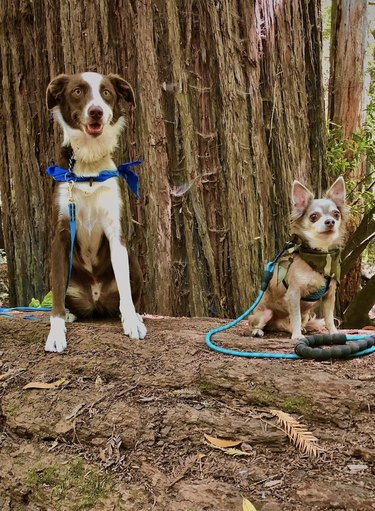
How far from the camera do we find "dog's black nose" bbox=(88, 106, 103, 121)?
3.09m

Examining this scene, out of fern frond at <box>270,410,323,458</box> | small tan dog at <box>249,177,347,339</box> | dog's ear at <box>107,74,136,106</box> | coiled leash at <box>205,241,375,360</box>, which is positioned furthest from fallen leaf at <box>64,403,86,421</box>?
dog's ear at <box>107,74,136,106</box>

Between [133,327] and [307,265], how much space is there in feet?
3.62

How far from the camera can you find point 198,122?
4.11m

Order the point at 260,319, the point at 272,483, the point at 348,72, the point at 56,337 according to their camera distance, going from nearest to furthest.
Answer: the point at 272,483
the point at 56,337
the point at 260,319
the point at 348,72

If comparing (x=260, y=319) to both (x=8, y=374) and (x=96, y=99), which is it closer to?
(x=8, y=374)

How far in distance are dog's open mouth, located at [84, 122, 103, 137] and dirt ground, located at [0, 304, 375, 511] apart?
4.12 ft

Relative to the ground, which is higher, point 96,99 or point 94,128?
point 96,99

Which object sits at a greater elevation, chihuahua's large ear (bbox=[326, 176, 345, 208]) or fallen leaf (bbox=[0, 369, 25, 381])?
chihuahua's large ear (bbox=[326, 176, 345, 208])

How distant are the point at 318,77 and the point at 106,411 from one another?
11.7 ft

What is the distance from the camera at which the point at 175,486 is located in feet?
6.58

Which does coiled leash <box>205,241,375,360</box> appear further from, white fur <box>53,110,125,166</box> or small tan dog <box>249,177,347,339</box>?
white fur <box>53,110,125,166</box>

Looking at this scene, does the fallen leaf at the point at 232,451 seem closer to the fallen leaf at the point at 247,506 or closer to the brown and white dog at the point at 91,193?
the fallen leaf at the point at 247,506

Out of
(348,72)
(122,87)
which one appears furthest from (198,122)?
(348,72)

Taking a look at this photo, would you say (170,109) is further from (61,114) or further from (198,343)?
(198,343)
